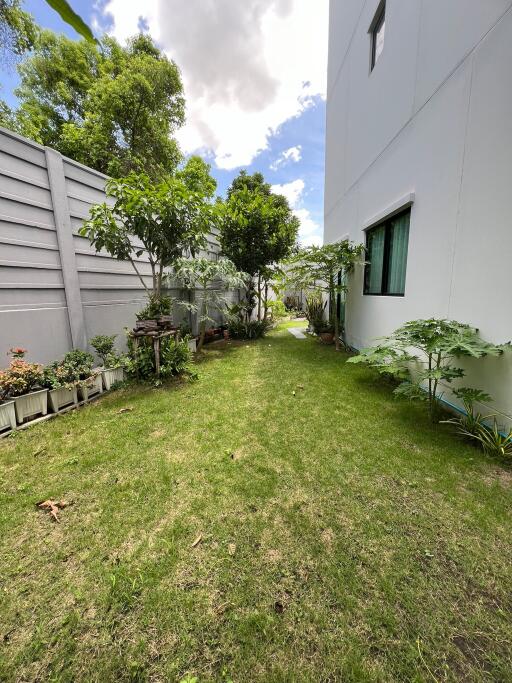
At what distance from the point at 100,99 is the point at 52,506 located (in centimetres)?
1445

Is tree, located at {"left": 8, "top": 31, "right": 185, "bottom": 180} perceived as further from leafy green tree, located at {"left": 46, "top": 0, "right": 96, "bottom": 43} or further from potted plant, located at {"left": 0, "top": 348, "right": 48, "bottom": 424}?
leafy green tree, located at {"left": 46, "top": 0, "right": 96, "bottom": 43}

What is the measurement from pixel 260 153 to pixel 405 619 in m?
14.5

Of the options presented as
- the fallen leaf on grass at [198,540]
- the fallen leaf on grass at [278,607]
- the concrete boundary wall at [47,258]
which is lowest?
the fallen leaf on grass at [278,607]

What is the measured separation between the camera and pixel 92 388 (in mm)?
3447

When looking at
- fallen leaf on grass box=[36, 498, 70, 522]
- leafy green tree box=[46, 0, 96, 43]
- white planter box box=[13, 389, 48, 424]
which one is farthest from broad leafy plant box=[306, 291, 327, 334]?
leafy green tree box=[46, 0, 96, 43]

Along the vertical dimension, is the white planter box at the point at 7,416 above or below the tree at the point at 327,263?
below

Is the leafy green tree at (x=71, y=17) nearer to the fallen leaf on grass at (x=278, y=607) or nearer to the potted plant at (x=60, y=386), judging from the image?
the fallen leaf on grass at (x=278, y=607)

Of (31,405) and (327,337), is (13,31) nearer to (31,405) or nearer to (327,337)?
(31,405)

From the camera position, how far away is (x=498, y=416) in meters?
2.44

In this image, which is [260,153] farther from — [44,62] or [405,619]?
[405,619]

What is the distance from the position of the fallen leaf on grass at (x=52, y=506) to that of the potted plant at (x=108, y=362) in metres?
2.01

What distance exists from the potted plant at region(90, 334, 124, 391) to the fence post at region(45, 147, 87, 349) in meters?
0.27

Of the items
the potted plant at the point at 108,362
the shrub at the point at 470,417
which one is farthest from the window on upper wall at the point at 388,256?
the potted plant at the point at 108,362

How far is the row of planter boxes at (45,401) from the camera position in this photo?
2619 mm
